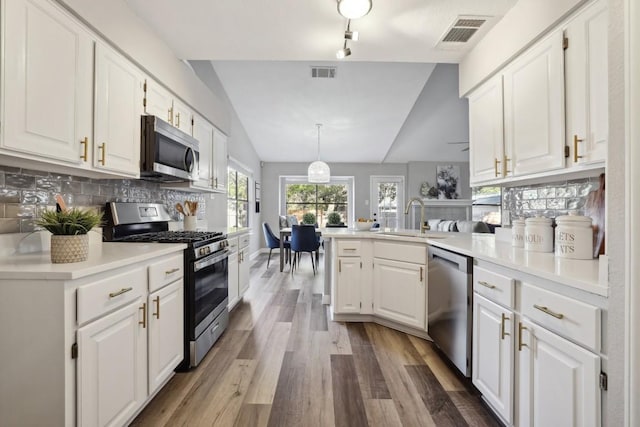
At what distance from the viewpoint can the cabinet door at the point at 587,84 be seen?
1.30 meters

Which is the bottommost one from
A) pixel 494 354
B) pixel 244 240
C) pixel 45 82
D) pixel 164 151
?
pixel 494 354

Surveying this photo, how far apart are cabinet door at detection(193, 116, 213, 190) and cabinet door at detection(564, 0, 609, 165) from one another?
2.74 m

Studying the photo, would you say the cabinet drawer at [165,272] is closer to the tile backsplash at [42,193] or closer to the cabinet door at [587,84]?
the tile backsplash at [42,193]

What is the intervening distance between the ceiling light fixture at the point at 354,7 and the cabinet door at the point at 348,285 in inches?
76.6

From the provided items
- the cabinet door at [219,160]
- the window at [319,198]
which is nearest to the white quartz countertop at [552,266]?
the cabinet door at [219,160]

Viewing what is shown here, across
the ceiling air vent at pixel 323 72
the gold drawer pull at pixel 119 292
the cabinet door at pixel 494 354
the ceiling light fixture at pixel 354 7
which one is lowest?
the cabinet door at pixel 494 354

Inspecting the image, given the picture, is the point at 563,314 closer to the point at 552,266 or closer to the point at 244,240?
the point at 552,266

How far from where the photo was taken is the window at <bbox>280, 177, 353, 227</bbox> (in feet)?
26.4

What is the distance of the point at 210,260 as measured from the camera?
7.24 ft

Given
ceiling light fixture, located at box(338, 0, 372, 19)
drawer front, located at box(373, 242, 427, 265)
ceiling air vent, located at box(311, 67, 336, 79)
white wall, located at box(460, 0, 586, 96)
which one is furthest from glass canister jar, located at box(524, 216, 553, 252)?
ceiling air vent, located at box(311, 67, 336, 79)

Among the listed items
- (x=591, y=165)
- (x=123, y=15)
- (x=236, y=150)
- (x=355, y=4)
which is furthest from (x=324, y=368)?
(x=236, y=150)

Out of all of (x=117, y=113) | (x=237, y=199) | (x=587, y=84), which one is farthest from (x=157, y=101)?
(x=237, y=199)

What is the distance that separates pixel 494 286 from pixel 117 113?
7.48 feet

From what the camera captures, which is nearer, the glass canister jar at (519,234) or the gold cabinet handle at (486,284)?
the gold cabinet handle at (486,284)
